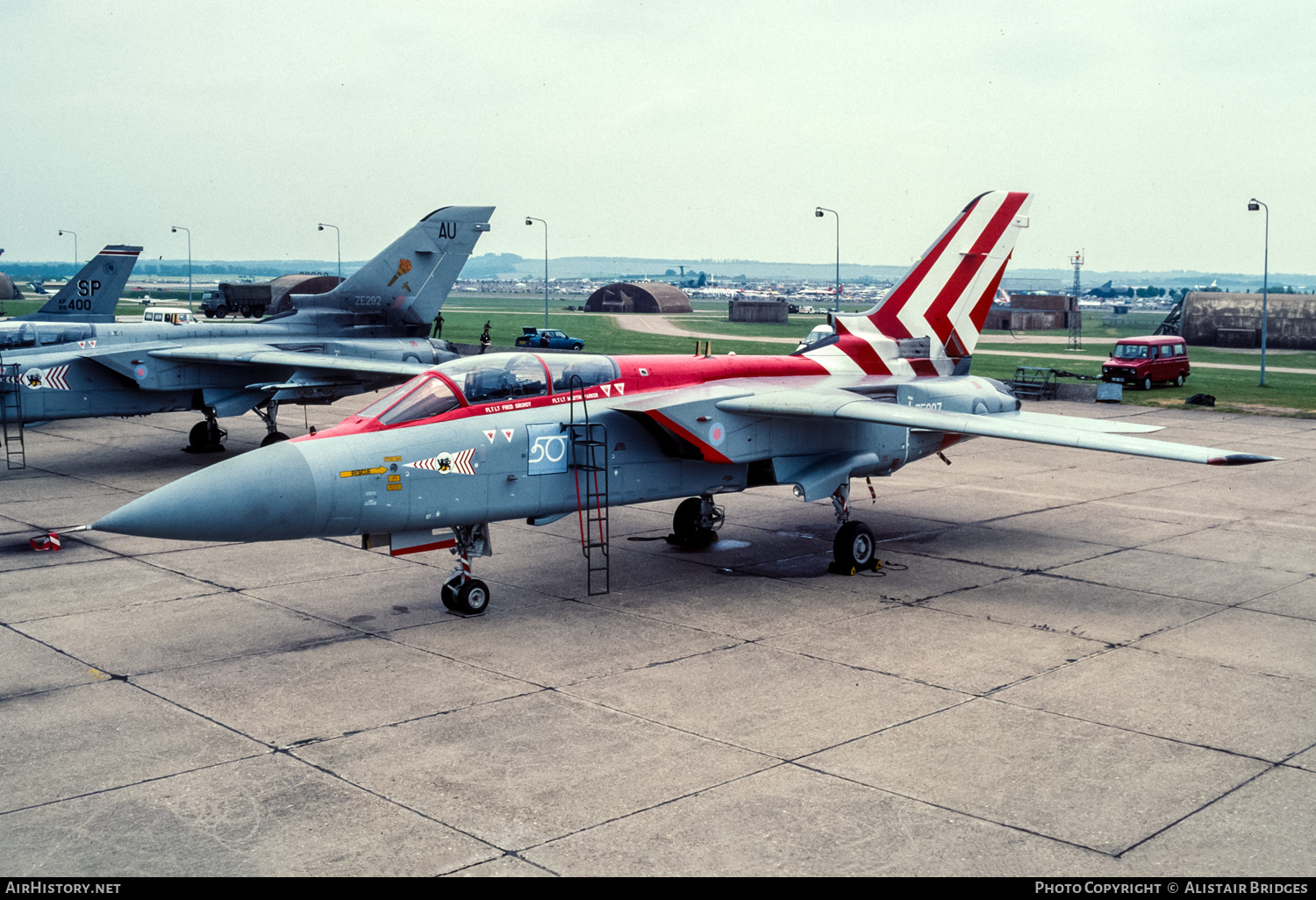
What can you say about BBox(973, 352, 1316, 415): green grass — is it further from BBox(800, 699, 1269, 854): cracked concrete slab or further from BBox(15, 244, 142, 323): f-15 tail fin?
BBox(15, 244, 142, 323): f-15 tail fin

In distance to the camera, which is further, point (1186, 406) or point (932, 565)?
point (1186, 406)

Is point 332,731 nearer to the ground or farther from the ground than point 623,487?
nearer to the ground

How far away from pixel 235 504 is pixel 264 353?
13.2 m

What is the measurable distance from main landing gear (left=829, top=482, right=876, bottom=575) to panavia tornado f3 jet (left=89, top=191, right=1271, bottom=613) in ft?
0.07

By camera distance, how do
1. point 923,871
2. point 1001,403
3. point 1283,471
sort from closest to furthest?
point 923,871
point 1001,403
point 1283,471

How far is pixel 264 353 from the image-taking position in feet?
73.8

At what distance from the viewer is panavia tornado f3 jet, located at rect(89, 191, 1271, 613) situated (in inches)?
416

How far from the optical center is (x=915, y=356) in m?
16.4

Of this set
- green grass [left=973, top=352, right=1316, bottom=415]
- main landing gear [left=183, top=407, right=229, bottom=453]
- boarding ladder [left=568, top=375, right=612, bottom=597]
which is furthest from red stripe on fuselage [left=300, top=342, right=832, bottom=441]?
green grass [left=973, top=352, right=1316, bottom=415]

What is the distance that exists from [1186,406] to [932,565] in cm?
2151

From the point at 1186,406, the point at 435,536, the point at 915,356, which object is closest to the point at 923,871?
the point at 435,536

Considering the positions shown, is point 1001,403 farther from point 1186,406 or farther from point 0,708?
point 1186,406

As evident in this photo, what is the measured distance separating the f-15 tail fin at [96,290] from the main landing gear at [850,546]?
1149 inches

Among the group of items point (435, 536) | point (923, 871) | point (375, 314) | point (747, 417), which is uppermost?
point (375, 314)
